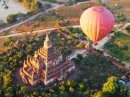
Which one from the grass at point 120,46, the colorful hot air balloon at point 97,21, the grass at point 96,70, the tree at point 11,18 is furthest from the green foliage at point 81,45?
the tree at point 11,18

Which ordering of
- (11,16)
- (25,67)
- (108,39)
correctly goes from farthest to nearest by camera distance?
(11,16), (108,39), (25,67)

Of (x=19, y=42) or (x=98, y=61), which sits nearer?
(x=98, y=61)

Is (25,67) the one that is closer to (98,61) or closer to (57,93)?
(57,93)

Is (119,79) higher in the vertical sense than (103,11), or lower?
lower

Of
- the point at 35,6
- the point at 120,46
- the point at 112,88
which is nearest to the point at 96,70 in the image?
the point at 112,88

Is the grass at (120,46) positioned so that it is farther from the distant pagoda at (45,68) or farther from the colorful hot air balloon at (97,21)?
the distant pagoda at (45,68)

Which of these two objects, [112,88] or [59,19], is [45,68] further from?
[59,19]

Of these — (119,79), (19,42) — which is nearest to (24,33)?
(19,42)

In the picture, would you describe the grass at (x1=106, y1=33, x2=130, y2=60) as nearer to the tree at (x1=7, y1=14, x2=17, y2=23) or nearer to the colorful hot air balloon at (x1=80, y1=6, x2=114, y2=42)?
the colorful hot air balloon at (x1=80, y1=6, x2=114, y2=42)
